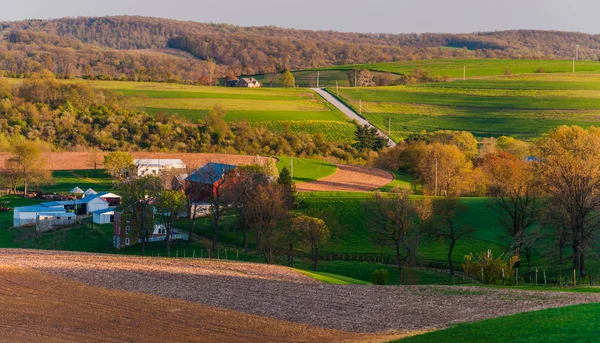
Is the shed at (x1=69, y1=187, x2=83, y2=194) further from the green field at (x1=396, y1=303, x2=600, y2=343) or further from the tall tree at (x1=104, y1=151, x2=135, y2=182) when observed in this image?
the green field at (x1=396, y1=303, x2=600, y2=343)

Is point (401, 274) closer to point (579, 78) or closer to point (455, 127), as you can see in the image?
point (455, 127)

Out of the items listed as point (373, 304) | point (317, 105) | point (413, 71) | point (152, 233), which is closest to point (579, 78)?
point (413, 71)

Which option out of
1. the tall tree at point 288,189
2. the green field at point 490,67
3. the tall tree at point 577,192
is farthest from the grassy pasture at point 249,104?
the tall tree at point 577,192

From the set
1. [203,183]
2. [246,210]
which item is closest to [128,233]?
[203,183]

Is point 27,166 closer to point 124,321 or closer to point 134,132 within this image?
point 134,132

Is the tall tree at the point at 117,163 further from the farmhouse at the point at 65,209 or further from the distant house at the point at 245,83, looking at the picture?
the distant house at the point at 245,83
